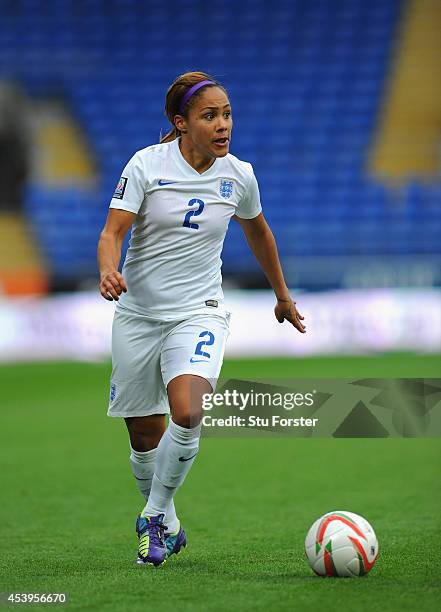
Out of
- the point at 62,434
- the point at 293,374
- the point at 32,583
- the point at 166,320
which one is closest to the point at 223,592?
the point at 32,583

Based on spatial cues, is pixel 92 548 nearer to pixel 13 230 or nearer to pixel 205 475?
pixel 205 475

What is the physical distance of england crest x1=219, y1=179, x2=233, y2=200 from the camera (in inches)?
193

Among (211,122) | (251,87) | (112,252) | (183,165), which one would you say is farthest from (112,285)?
(251,87)

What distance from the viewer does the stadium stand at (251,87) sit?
2003 cm

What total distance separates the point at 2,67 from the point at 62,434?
13153mm

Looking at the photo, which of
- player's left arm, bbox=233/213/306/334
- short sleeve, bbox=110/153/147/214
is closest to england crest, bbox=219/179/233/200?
player's left arm, bbox=233/213/306/334

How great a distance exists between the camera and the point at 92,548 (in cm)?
530

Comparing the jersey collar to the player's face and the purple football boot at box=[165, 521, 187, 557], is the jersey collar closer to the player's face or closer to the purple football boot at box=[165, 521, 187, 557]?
the player's face

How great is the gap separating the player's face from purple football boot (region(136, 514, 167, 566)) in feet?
5.18

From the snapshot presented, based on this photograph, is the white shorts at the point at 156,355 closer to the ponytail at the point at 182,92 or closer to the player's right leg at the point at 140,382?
the player's right leg at the point at 140,382

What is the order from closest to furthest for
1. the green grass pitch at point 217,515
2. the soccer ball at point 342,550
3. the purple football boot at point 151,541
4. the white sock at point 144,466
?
the green grass pitch at point 217,515 → the soccer ball at point 342,550 → the purple football boot at point 151,541 → the white sock at point 144,466

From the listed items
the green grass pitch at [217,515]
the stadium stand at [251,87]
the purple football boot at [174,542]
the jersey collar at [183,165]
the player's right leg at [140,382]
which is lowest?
the green grass pitch at [217,515]

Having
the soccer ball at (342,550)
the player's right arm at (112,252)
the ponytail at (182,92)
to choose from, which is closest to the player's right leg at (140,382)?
the player's right arm at (112,252)

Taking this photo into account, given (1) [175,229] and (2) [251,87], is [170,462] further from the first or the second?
(2) [251,87]
